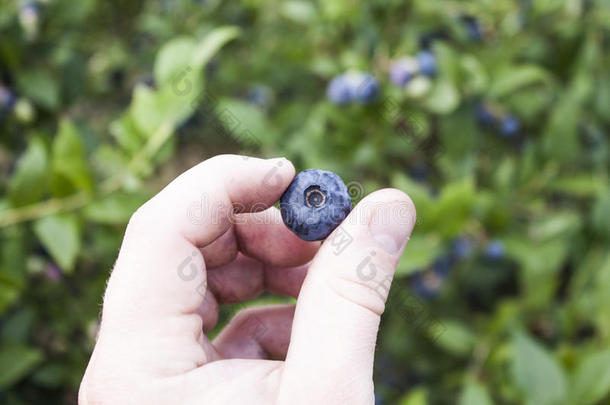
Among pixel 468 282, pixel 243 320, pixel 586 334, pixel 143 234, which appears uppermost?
pixel 143 234

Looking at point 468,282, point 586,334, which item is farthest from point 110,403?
point 586,334

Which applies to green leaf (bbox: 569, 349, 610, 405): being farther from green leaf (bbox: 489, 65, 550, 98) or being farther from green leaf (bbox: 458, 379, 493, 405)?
green leaf (bbox: 489, 65, 550, 98)

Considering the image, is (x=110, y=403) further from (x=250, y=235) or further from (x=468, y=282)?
(x=468, y=282)

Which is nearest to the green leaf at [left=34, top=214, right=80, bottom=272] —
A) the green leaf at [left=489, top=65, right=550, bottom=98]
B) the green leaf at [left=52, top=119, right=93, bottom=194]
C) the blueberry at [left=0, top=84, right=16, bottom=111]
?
the green leaf at [left=52, top=119, right=93, bottom=194]

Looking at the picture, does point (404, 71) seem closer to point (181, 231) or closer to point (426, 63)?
point (426, 63)

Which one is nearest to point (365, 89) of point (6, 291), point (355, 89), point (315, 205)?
point (355, 89)

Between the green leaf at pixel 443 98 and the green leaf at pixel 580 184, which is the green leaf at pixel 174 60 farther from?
the green leaf at pixel 580 184
